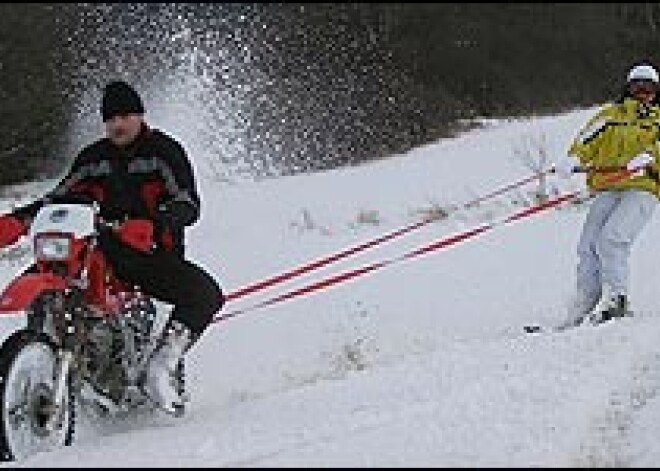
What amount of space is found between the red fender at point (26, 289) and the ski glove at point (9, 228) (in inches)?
23.1

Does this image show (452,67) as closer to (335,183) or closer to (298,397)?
(335,183)

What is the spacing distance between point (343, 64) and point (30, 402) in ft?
114

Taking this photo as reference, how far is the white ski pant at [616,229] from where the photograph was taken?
8.45 metres

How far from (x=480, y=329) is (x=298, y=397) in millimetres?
3469

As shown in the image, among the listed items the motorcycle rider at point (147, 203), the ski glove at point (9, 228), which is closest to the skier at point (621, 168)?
the motorcycle rider at point (147, 203)

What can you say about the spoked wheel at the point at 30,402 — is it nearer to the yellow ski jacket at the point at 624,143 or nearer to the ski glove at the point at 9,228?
the ski glove at the point at 9,228

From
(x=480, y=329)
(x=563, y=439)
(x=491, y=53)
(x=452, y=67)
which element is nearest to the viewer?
(x=563, y=439)

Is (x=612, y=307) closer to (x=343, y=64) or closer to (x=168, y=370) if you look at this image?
(x=168, y=370)

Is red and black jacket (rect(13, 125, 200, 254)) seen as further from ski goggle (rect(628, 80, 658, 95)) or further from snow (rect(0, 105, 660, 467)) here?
ski goggle (rect(628, 80, 658, 95))

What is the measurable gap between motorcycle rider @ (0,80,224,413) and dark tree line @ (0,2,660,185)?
23.0 metres

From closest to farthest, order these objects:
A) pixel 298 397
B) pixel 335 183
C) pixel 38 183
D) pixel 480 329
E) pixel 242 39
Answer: pixel 298 397 → pixel 480 329 → pixel 335 183 → pixel 38 183 → pixel 242 39

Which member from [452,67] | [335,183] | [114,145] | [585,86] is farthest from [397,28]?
[114,145]

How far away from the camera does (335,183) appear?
890 inches

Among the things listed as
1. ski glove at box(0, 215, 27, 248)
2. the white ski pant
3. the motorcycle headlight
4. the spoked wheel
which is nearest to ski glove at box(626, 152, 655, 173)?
the white ski pant
